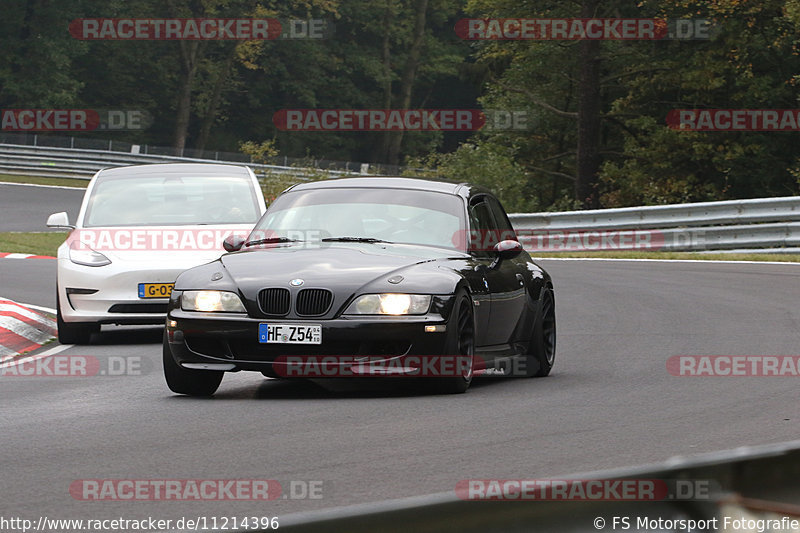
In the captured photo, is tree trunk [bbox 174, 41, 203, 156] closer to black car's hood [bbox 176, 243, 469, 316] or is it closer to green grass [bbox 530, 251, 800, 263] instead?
green grass [bbox 530, 251, 800, 263]

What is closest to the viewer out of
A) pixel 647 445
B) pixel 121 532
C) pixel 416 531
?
pixel 416 531

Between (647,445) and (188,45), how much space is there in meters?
66.3

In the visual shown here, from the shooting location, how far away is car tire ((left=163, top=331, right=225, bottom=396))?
9031 millimetres

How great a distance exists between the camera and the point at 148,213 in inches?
560

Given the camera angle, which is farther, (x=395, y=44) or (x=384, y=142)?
(x=395, y=44)

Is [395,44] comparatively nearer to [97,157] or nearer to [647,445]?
[97,157]

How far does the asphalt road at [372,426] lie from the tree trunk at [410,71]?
6789 centimetres

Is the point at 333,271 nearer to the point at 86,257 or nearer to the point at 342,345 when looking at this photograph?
the point at 342,345

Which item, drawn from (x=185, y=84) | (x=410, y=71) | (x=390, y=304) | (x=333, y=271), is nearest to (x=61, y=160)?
(x=185, y=84)

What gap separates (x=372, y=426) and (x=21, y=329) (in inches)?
268

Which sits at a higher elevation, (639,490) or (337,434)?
(639,490)

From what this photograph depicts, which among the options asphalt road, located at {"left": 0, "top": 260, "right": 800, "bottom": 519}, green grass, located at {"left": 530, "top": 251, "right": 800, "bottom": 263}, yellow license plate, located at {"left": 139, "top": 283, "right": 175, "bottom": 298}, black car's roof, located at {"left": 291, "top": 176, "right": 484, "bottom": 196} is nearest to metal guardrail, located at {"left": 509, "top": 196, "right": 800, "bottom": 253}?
green grass, located at {"left": 530, "top": 251, "right": 800, "bottom": 263}

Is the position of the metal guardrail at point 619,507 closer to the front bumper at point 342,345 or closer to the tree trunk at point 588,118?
the front bumper at point 342,345

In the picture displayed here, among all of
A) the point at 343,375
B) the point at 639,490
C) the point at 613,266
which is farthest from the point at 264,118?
the point at 639,490
